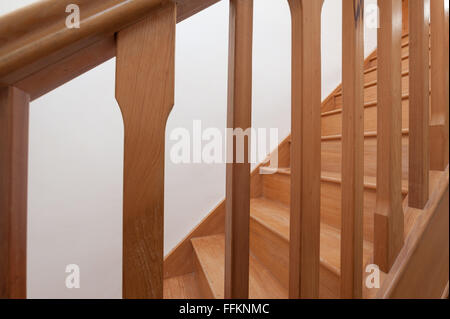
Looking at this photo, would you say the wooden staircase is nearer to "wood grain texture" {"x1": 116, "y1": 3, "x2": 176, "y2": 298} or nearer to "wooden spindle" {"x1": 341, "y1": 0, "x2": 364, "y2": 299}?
"wooden spindle" {"x1": 341, "y1": 0, "x2": 364, "y2": 299}

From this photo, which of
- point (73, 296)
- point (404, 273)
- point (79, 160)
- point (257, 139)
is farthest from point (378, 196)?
point (73, 296)

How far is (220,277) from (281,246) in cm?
26

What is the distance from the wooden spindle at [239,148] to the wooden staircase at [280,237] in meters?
0.29

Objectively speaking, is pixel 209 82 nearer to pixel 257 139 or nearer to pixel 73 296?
pixel 257 139

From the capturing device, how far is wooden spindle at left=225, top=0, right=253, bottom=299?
35 centimetres

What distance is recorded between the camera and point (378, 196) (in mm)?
497

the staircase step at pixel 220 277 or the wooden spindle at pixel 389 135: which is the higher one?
the wooden spindle at pixel 389 135

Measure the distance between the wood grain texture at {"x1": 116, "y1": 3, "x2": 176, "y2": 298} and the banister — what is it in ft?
0.07

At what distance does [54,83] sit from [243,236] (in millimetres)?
355

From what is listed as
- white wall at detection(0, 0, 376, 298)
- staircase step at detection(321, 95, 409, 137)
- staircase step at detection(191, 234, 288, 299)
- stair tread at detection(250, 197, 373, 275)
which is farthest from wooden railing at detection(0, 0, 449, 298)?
white wall at detection(0, 0, 376, 298)

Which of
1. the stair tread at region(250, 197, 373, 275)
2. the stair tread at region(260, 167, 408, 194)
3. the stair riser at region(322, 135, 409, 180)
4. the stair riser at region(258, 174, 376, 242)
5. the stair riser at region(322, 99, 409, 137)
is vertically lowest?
the stair tread at region(250, 197, 373, 275)

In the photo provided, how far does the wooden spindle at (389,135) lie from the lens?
0.47 meters

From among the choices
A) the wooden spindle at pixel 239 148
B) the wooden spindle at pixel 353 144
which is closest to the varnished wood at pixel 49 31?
the wooden spindle at pixel 239 148

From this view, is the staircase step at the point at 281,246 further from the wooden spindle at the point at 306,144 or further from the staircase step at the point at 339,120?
the staircase step at the point at 339,120
